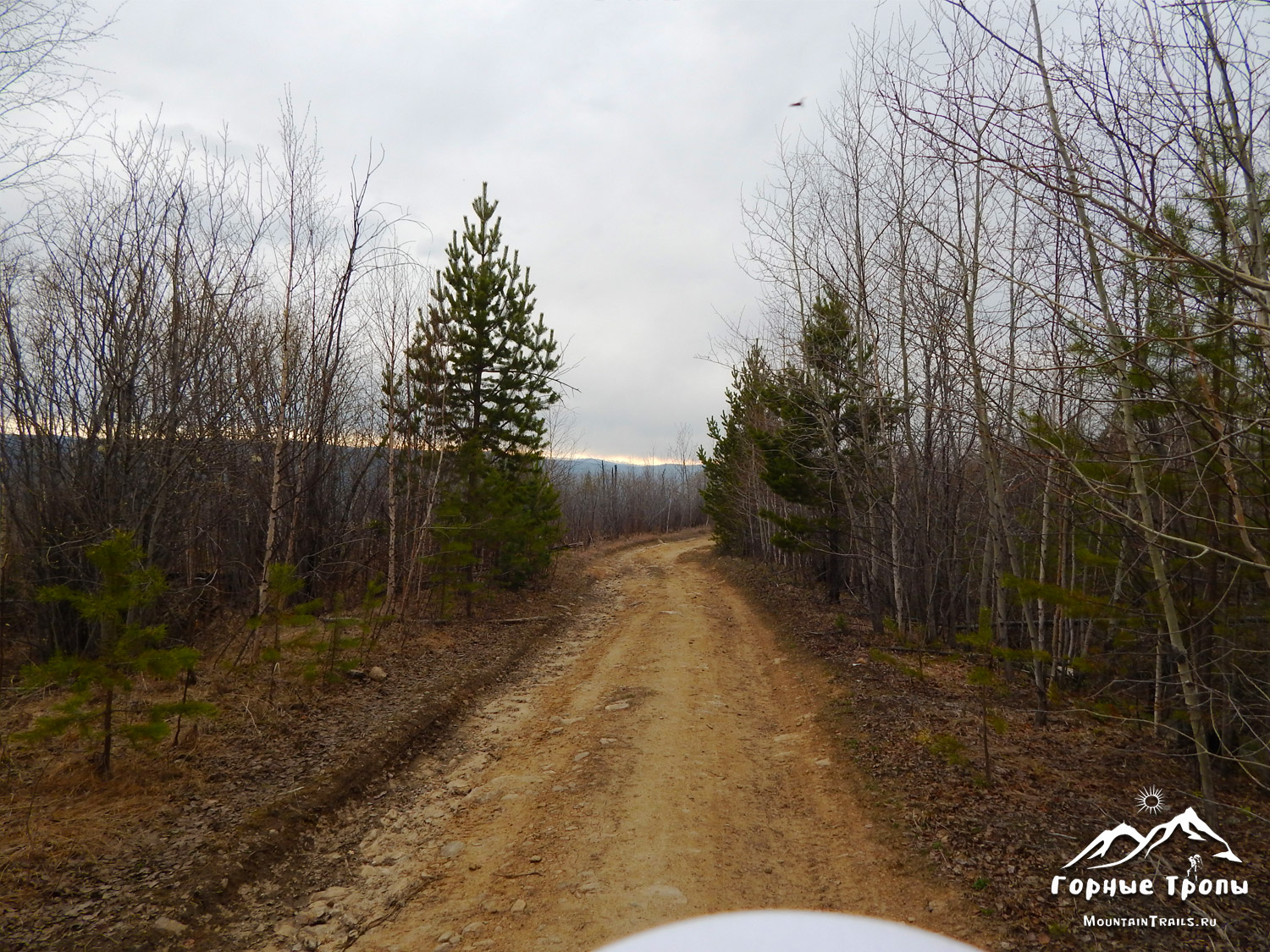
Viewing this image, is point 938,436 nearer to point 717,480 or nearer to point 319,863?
point 319,863

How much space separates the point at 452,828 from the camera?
15.1 ft

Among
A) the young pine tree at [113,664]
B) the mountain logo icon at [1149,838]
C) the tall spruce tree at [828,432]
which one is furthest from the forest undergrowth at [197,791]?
the tall spruce tree at [828,432]

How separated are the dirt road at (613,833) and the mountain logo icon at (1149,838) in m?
1.02

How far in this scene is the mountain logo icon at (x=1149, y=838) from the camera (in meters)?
3.76

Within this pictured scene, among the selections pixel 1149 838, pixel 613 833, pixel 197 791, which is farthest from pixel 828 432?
pixel 197 791

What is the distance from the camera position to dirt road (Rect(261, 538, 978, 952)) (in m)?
3.49

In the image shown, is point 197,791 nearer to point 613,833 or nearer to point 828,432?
point 613,833

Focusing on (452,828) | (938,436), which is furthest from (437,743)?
(938,436)

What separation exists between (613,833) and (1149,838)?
335 cm

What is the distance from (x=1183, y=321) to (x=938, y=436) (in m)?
6.72

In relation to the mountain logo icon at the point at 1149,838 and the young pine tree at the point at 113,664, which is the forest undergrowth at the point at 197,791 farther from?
the mountain logo icon at the point at 1149,838

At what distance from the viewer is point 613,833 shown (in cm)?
437

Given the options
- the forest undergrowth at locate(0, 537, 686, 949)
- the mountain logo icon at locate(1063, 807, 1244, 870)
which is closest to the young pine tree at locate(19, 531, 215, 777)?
the forest undergrowth at locate(0, 537, 686, 949)

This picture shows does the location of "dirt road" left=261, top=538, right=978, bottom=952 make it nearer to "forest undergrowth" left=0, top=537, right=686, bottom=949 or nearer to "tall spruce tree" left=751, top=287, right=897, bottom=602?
"forest undergrowth" left=0, top=537, right=686, bottom=949
